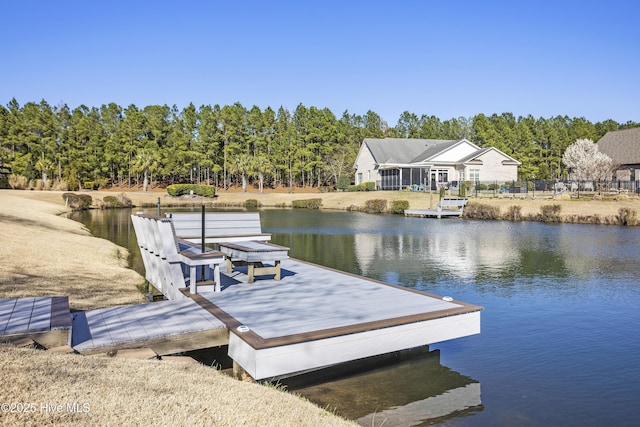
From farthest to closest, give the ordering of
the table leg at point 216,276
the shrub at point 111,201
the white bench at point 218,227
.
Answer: the shrub at point 111,201 < the white bench at point 218,227 < the table leg at point 216,276

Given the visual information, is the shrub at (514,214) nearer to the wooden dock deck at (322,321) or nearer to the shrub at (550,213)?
the shrub at (550,213)

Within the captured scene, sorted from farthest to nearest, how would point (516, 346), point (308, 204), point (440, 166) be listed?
point (440, 166), point (308, 204), point (516, 346)

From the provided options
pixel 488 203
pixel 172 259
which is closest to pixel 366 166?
pixel 488 203

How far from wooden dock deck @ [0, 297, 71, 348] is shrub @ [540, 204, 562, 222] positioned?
110 feet

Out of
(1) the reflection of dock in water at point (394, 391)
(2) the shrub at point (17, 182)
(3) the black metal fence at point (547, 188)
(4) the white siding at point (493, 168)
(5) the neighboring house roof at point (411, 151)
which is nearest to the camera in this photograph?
(1) the reflection of dock in water at point (394, 391)

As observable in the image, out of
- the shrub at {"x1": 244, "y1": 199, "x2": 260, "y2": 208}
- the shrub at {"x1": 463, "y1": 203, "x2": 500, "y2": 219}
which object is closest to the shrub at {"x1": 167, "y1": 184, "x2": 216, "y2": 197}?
the shrub at {"x1": 244, "y1": 199, "x2": 260, "y2": 208}

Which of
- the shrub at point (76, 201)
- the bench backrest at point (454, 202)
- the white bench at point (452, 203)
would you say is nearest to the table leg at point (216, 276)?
the white bench at point (452, 203)

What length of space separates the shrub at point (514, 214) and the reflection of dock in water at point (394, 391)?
31.1 m

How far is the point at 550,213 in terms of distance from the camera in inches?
1368

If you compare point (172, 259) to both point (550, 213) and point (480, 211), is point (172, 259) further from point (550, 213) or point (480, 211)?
point (480, 211)

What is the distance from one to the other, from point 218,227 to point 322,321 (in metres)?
4.76

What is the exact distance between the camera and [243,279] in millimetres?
9922

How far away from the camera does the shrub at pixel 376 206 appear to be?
46906 mm

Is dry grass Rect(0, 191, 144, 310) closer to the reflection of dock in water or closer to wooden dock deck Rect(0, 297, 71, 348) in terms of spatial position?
wooden dock deck Rect(0, 297, 71, 348)
